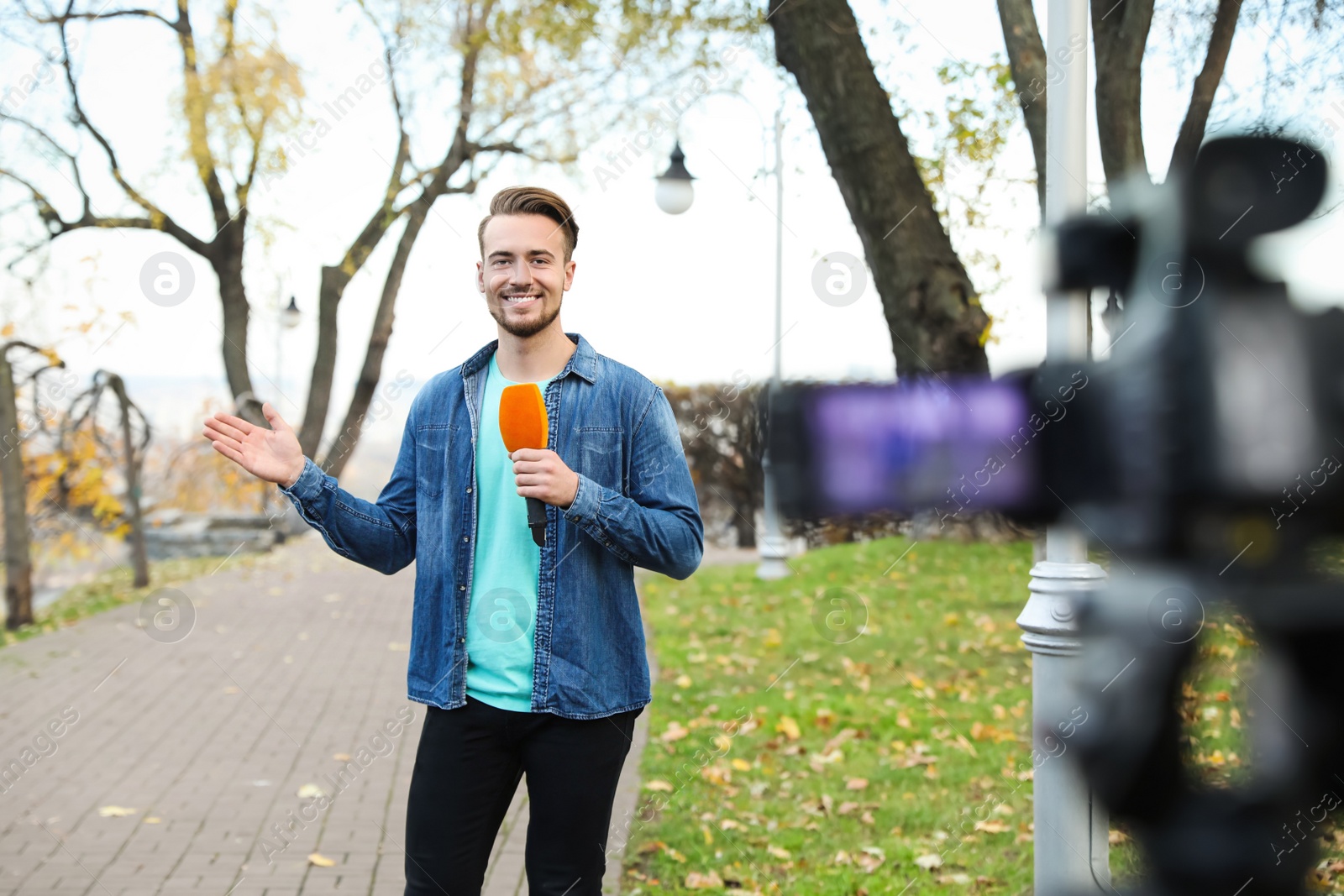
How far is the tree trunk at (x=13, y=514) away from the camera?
10.6 metres

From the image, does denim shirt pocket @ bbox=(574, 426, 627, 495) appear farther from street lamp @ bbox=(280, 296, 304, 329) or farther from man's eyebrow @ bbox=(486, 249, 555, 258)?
street lamp @ bbox=(280, 296, 304, 329)

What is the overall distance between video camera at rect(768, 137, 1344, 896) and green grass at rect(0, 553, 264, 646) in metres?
11.4

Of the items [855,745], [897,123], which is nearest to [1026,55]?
[897,123]

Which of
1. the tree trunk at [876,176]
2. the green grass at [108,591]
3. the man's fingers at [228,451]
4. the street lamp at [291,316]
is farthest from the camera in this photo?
the street lamp at [291,316]

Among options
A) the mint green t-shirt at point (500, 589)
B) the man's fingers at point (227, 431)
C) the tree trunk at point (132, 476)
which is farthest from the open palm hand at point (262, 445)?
the tree trunk at point (132, 476)

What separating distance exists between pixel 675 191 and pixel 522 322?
9.27 m

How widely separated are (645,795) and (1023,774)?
70.7 inches

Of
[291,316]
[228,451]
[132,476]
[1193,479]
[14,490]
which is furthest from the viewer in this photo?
[291,316]

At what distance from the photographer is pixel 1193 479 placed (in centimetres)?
68

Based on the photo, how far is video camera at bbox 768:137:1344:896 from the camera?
68 centimetres

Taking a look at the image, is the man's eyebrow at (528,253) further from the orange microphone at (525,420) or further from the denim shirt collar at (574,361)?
the orange microphone at (525,420)

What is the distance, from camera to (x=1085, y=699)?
2.50 ft

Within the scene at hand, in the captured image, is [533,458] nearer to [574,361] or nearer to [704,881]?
[574,361]

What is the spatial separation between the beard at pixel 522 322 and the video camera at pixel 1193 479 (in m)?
1.74
